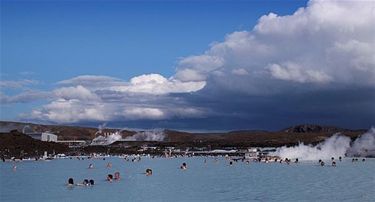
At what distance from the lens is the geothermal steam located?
129 m

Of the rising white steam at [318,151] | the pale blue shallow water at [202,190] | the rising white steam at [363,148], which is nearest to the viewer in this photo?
the pale blue shallow water at [202,190]

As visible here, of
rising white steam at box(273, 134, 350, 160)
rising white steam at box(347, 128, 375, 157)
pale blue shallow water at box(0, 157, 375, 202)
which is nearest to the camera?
pale blue shallow water at box(0, 157, 375, 202)

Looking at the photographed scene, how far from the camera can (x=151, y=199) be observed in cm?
4800

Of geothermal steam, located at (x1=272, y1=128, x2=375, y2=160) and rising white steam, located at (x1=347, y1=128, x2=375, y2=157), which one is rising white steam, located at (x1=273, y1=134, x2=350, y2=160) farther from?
rising white steam, located at (x1=347, y1=128, x2=375, y2=157)

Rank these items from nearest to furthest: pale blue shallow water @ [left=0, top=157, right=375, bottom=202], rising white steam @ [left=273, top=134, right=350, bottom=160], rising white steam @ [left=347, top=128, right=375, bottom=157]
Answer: pale blue shallow water @ [left=0, top=157, right=375, bottom=202] → rising white steam @ [left=273, top=134, right=350, bottom=160] → rising white steam @ [left=347, top=128, right=375, bottom=157]

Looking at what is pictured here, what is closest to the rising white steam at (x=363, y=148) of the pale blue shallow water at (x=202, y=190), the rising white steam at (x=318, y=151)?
the rising white steam at (x=318, y=151)

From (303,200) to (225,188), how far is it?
40.8 ft

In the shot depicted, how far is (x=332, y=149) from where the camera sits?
456 feet

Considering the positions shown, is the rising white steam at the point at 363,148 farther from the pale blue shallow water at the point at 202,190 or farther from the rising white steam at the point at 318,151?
the pale blue shallow water at the point at 202,190

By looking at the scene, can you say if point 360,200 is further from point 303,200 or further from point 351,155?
point 351,155

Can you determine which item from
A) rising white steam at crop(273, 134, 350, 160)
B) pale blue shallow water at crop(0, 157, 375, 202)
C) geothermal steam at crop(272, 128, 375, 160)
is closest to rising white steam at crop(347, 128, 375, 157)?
geothermal steam at crop(272, 128, 375, 160)

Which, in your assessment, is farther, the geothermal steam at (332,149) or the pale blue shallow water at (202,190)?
the geothermal steam at (332,149)

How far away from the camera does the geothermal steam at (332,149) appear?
129125 millimetres

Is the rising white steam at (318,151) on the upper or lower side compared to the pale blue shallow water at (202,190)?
upper
